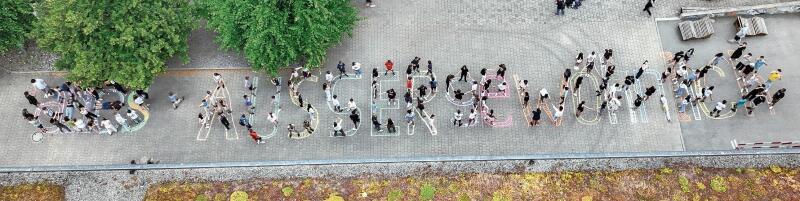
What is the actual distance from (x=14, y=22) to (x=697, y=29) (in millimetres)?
34099

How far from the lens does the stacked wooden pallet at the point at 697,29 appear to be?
35.2 meters

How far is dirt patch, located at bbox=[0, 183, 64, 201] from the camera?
90.7 feet

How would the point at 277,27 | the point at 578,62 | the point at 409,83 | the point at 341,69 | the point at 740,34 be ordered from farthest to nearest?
1. the point at 740,34
2. the point at 578,62
3. the point at 341,69
4. the point at 409,83
5. the point at 277,27

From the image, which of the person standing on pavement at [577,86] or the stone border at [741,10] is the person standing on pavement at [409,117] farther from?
the stone border at [741,10]

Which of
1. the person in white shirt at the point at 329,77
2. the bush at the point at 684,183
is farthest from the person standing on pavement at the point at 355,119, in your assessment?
the bush at the point at 684,183

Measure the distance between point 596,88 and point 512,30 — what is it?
5633mm

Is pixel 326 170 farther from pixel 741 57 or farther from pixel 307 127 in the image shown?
pixel 741 57

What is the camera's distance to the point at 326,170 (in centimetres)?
2809

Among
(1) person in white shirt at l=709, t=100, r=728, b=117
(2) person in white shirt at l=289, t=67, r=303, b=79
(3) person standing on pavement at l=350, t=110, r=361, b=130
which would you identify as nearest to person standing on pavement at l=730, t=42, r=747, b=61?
(1) person in white shirt at l=709, t=100, r=728, b=117

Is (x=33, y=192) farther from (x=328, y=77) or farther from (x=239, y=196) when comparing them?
(x=328, y=77)

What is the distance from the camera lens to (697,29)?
35406 millimetres

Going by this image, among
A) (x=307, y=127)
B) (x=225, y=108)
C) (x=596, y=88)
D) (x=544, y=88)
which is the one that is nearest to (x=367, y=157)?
(x=307, y=127)

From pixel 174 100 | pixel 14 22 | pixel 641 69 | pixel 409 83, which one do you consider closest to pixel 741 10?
pixel 641 69

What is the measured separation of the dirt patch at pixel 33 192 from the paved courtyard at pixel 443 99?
3.50 metres
